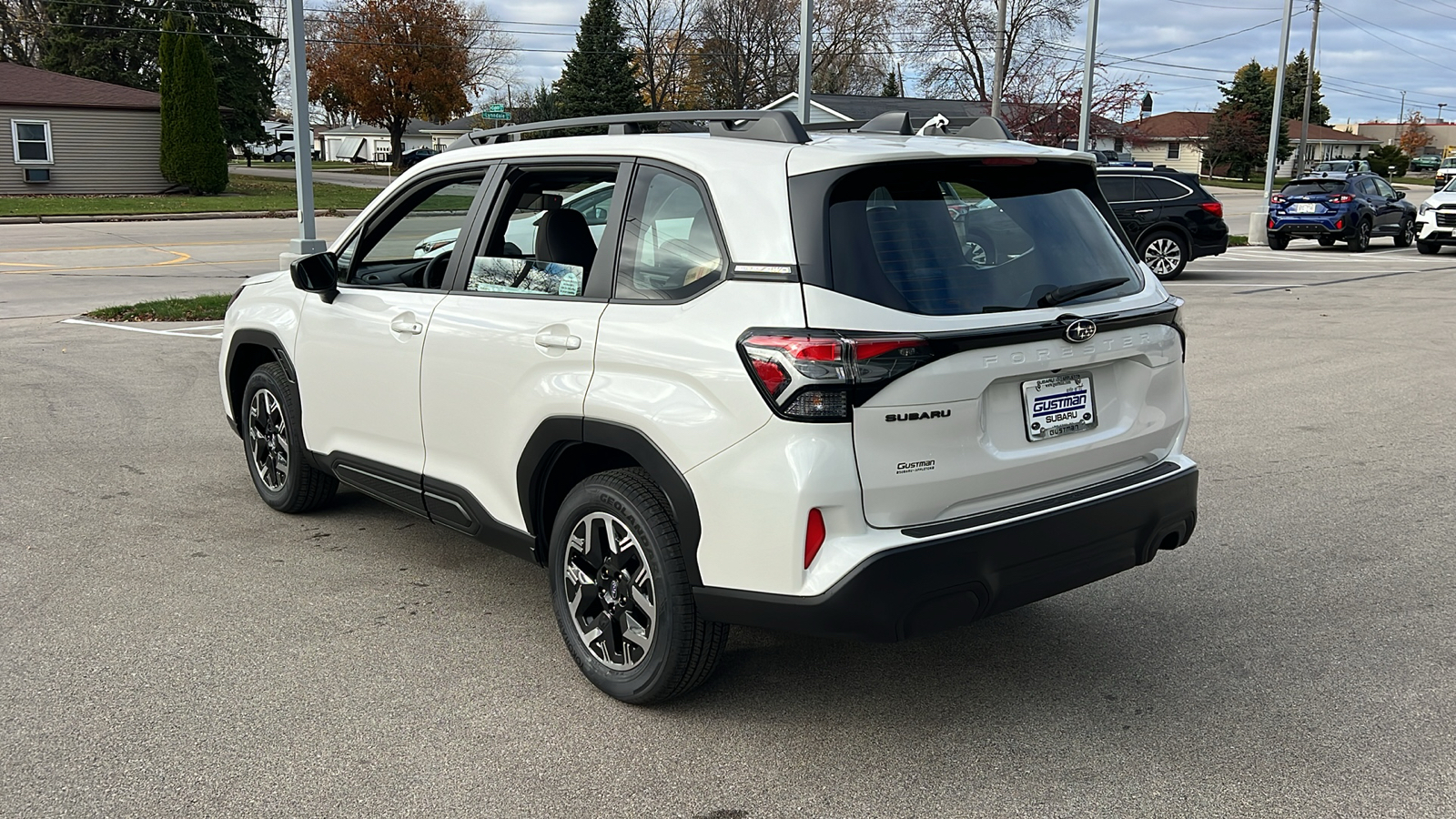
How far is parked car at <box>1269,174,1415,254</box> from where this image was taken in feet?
82.3

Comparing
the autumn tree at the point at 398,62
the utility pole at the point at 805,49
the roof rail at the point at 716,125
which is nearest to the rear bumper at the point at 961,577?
the roof rail at the point at 716,125

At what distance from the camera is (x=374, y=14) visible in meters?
57.7

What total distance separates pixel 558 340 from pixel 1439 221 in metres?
25.5

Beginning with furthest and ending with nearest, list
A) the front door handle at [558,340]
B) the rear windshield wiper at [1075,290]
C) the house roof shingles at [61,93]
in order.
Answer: the house roof shingles at [61,93] < the front door handle at [558,340] < the rear windshield wiper at [1075,290]

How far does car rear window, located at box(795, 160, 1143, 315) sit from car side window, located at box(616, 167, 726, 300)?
14.2 inches

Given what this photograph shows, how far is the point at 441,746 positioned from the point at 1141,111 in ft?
181

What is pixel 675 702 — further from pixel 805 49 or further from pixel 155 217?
pixel 155 217

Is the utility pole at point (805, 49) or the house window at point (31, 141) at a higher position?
the utility pole at point (805, 49)

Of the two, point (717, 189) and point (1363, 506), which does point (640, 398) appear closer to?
point (717, 189)

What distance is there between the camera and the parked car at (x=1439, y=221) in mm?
23953

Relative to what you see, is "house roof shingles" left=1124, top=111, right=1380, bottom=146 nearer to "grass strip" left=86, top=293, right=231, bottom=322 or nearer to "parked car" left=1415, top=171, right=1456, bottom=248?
Result: "parked car" left=1415, top=171, right=1456, bottom=248

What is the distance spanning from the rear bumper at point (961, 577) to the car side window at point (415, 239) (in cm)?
212

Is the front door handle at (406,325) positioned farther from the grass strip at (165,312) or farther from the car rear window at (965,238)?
the grass strip at (165,312)

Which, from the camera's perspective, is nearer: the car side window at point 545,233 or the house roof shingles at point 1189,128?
the car side window at point 545,233
